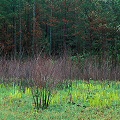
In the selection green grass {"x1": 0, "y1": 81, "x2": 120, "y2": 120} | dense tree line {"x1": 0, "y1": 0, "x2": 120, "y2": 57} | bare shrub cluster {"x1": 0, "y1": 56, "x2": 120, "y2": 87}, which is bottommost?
green grass {"x1": 0, "y1": 81, "x2": 120, "y2": 120}

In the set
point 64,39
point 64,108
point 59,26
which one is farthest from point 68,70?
point 59,26

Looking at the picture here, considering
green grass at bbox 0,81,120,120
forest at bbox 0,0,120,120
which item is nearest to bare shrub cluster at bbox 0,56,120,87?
forest at bbox 0,0,120,120

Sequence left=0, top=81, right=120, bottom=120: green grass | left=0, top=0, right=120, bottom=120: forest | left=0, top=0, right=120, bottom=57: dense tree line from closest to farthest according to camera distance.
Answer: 1. left=0, top=81, right=120, bottom=120: green grass
2. left=0, top=0, right=120, bottom=120: forest
3. left=0, top=0, right=120, bottom=57: dense tree line

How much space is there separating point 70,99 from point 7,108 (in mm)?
1991

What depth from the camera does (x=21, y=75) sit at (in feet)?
45.0

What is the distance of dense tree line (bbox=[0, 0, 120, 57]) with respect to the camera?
31.4m

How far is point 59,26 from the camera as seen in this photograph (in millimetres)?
36031

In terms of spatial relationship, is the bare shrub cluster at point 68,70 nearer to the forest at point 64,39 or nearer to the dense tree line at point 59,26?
the forest at point 64,39

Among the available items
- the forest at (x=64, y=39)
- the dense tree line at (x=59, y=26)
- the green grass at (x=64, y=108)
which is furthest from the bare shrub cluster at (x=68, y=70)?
the dense tree line at (x=59, y=26)

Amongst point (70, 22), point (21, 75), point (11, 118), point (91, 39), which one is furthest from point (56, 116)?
point (70, 22)

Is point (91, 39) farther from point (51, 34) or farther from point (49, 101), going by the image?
point (49, 101)

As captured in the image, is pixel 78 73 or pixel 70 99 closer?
pixel 70 99

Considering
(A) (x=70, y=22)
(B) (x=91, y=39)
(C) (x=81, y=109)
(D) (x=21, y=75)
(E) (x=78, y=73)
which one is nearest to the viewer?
(C) (x=81, y=109)

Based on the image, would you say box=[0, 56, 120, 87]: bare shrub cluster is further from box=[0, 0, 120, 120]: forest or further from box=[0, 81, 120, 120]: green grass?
box=[0, 81, 120, 120]: green grass
